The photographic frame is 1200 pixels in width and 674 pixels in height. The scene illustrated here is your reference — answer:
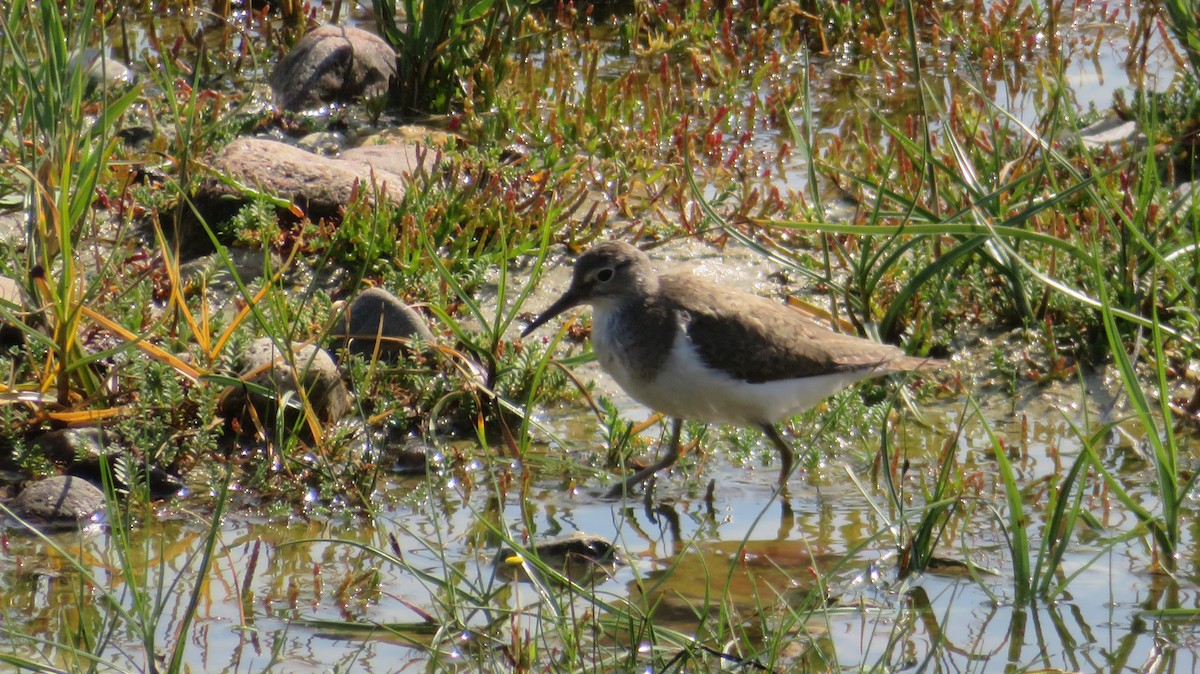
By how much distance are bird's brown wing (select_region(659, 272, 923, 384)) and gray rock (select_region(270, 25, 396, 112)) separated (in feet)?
12.2

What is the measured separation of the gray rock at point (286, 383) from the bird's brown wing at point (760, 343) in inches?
58.4

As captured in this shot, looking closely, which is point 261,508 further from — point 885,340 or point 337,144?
point 337,144

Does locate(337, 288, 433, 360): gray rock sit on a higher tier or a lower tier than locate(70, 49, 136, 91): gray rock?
lower

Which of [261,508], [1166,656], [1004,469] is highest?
[1004,469]

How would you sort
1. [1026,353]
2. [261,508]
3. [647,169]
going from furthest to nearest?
1. [647,169]
2. [1026,353]
3. [261,508]

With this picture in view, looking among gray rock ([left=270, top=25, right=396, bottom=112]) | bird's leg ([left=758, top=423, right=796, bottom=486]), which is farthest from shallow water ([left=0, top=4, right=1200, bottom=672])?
gray rock ([left=270, top=25, right=396, bottom=112])

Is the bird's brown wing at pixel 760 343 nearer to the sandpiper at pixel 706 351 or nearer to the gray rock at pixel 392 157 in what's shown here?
the sandpiper at pixel 706 351

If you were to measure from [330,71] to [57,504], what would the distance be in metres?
4.39

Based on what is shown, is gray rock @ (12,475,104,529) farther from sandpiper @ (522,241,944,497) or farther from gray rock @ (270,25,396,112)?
gray rock @ (270,25,396,112)

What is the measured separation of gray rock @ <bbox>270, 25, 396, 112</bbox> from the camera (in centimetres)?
902

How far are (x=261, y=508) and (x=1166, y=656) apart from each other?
10.9ft

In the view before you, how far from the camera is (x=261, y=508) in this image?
5.57m

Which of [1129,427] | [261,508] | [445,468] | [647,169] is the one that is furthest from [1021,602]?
[647,169]

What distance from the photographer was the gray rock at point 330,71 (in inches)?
355
